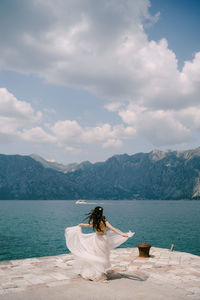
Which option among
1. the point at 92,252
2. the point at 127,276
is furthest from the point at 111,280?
the point at 92,252

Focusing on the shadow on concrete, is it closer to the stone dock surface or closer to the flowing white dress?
the stone dock surface

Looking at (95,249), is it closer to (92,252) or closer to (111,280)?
(92,252)

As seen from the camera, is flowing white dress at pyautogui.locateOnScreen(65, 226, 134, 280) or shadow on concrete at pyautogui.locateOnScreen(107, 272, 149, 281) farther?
shadow on concrete at pyautogui.locateOnScreen(107, 272, 149, 281)

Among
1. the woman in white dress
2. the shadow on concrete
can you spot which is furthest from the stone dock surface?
the woman in white dress

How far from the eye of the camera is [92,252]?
31.9 feet

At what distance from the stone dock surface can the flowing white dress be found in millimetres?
440

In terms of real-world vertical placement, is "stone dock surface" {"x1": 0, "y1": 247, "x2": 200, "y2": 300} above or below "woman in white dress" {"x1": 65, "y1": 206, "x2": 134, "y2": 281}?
below

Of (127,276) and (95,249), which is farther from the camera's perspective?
(127,276)

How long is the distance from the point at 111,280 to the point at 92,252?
1.24m

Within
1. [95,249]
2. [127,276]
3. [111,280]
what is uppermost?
[95,249]

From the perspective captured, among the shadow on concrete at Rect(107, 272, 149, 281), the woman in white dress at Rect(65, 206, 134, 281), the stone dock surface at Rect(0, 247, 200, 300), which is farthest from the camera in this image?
the shadow on concrete at Rect(107, 272, 149, 281)

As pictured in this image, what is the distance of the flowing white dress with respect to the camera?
9.59 metres

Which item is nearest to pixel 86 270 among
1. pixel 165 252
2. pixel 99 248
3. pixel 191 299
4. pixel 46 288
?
pixel 99 248

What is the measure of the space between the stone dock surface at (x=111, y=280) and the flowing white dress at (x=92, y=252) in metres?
0.44
